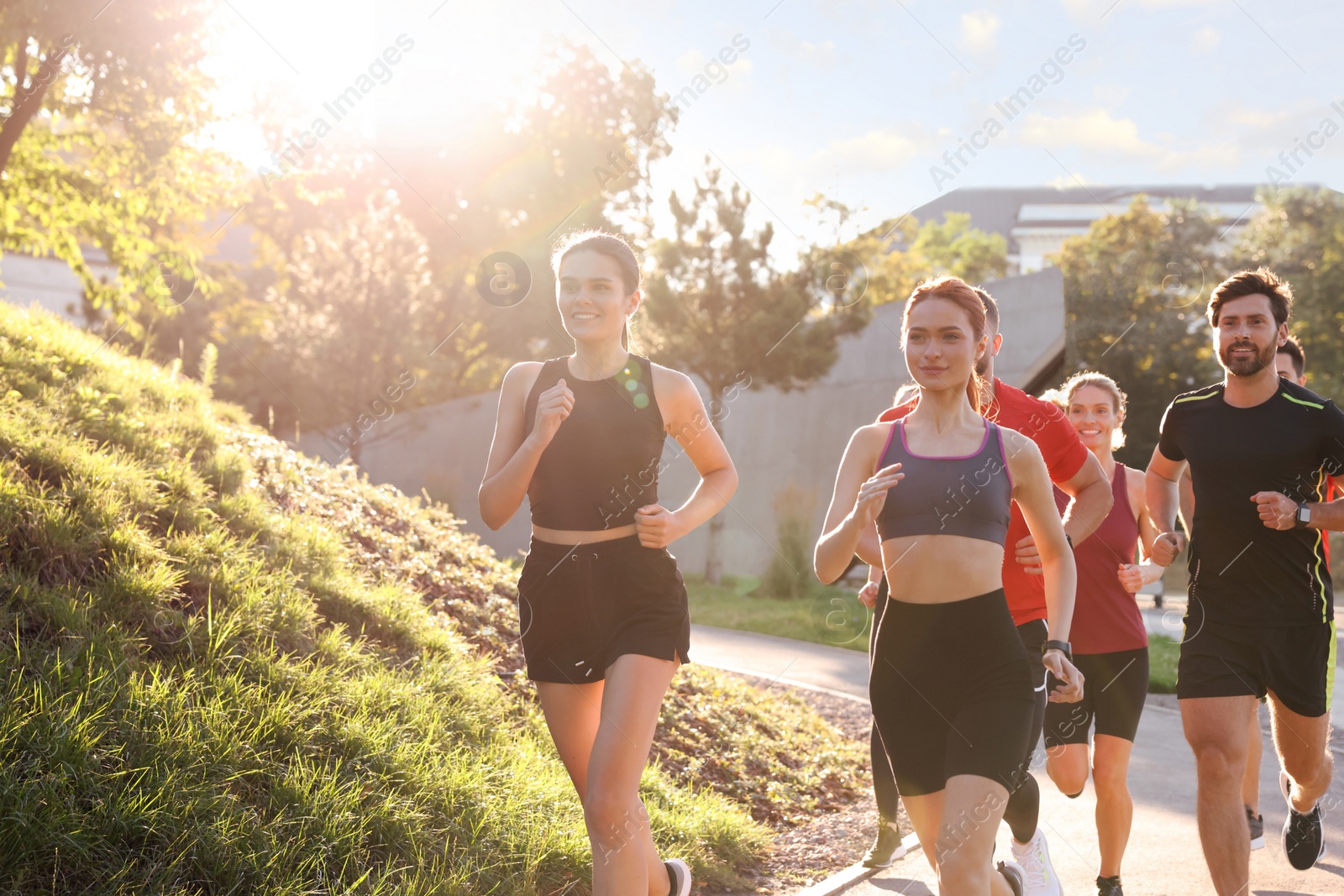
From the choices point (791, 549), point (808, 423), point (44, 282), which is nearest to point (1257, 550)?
point (791, 549)

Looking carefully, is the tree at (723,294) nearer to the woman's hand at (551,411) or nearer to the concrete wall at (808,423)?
the concrete wall at (808,423)

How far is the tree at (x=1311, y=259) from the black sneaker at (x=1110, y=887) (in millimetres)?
29256

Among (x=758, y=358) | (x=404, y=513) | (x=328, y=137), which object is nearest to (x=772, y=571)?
(x=758, y=358)

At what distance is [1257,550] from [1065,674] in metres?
1.76

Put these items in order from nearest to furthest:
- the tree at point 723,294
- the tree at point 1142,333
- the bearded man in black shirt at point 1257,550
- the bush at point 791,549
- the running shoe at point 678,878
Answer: the running shoe at point 678,878 < the bearded man in black shirt at point 1257,550 < the bush at point 791,549 < the tree at point 723,294 < the tree at point 1142,333

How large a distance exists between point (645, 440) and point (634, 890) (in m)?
1.40

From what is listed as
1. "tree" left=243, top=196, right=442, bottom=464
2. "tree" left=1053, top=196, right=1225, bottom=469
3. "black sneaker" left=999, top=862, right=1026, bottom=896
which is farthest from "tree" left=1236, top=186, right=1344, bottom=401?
"black sneaker" left=999, top=862, right=1026, bottom=896

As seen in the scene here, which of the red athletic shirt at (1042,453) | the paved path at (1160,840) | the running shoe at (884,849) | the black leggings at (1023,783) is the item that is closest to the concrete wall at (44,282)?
the paved path at (1160,840)

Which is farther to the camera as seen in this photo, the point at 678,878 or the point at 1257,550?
the point at 1257,550

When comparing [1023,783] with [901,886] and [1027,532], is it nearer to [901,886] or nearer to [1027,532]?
[1027,532]

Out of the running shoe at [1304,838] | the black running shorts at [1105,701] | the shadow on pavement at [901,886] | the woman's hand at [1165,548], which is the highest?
the woman's hand at [1165,548]

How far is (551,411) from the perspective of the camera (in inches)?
132

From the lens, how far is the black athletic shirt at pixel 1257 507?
14.5 feet

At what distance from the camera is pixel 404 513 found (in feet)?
33.0
